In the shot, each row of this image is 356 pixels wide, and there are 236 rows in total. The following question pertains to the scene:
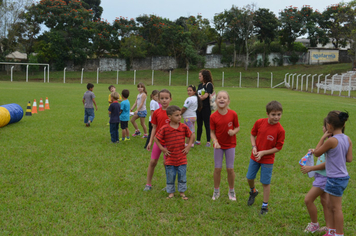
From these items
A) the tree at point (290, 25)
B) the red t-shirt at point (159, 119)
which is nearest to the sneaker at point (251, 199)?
the red t-shirt at point (159, 119)

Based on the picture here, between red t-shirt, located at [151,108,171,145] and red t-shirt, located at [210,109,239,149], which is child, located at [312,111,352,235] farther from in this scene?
red t-shirt, located at [151,108,171,145]

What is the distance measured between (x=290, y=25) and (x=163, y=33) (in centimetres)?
2171

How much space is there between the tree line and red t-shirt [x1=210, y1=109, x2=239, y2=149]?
154ft

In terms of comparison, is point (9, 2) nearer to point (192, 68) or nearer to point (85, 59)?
point (85, 59)

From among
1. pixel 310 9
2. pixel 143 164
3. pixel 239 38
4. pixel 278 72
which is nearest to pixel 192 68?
pixel 239 38

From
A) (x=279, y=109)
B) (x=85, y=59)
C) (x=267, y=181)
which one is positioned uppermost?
(x=85, y=59)

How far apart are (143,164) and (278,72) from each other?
4516cm

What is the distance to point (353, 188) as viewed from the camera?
16.5 feet

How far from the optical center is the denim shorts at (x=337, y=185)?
322cm

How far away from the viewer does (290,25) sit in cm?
5284

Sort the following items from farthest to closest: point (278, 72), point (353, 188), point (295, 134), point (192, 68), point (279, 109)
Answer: point (192, 68)
point (278, 72)
point (295, 134)
point (353, 188)
point (279, 109)

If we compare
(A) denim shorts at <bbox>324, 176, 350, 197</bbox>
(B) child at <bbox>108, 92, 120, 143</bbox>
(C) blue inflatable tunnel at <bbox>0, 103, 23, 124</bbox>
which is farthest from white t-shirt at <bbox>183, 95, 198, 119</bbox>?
(C) blue inflatable tunnel at <bbox>0, 103, 23, 124</bbox>

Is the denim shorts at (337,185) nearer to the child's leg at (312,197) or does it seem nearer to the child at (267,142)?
the child's leg at (312,197)

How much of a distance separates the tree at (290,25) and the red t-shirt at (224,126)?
53488 mm
